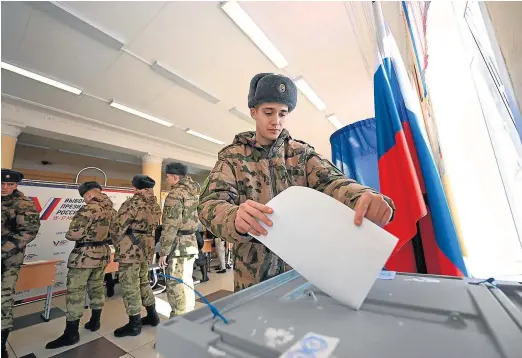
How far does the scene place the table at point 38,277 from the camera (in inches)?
90.7

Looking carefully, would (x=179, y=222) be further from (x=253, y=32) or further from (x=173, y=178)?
Answer: (x=253, y=32)

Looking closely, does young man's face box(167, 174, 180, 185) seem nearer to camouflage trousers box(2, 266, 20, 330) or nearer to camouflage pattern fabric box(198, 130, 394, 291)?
camouflage trousers box(2, 266, 20, 330)

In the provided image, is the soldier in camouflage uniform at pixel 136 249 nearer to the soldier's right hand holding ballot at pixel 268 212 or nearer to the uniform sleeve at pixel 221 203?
the uniform sleeve at pixel 221 203

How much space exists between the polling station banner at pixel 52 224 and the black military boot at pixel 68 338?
1446 mm

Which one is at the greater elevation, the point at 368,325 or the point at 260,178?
the point at 260,178

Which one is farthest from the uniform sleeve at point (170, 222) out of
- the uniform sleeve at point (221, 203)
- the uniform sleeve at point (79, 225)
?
the uniform sleeve at point (221, 203)

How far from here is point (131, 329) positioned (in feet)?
6.45

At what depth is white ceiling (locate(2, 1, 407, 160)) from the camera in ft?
7.71

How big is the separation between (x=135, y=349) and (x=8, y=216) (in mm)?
1489

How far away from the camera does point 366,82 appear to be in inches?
144

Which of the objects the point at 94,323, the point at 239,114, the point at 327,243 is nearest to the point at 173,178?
the point at 94,323

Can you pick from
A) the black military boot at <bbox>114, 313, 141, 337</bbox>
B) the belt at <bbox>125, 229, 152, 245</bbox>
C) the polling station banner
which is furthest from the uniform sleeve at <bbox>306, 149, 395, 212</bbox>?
the polling station banner

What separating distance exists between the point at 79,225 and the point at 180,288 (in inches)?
42.3

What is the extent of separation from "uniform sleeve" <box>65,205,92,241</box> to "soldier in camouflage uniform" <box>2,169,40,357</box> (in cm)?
25
